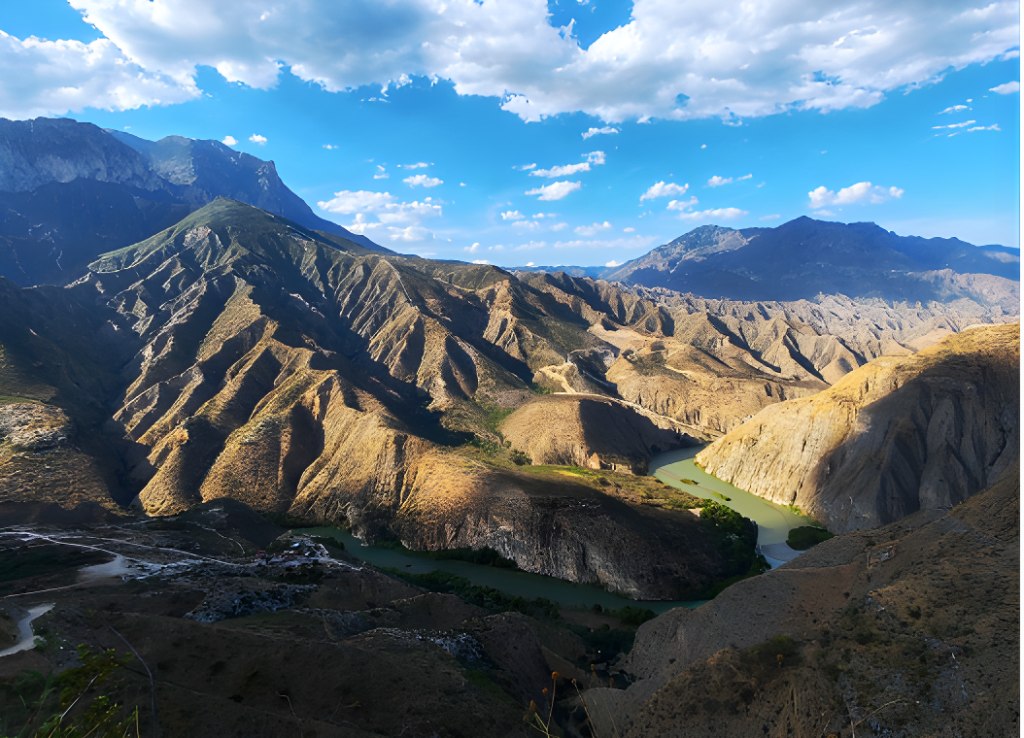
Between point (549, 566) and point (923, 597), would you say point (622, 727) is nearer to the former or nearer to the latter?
point (923, 597)

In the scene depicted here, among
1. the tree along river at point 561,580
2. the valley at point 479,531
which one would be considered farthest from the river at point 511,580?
the valley at point 479,531

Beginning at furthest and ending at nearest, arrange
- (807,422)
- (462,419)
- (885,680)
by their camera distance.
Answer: (462,419)
(807,422)
(885,680)

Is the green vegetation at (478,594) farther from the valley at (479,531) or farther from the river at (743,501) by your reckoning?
the river at (743,501)

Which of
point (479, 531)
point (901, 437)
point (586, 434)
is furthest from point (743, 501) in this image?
point (479, 531)

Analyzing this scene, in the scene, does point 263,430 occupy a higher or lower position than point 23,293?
lower

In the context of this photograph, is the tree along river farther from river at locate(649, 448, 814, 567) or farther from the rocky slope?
the rocky slope

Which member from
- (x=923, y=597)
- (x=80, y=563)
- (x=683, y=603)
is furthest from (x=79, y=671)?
(x=683, y=603)
